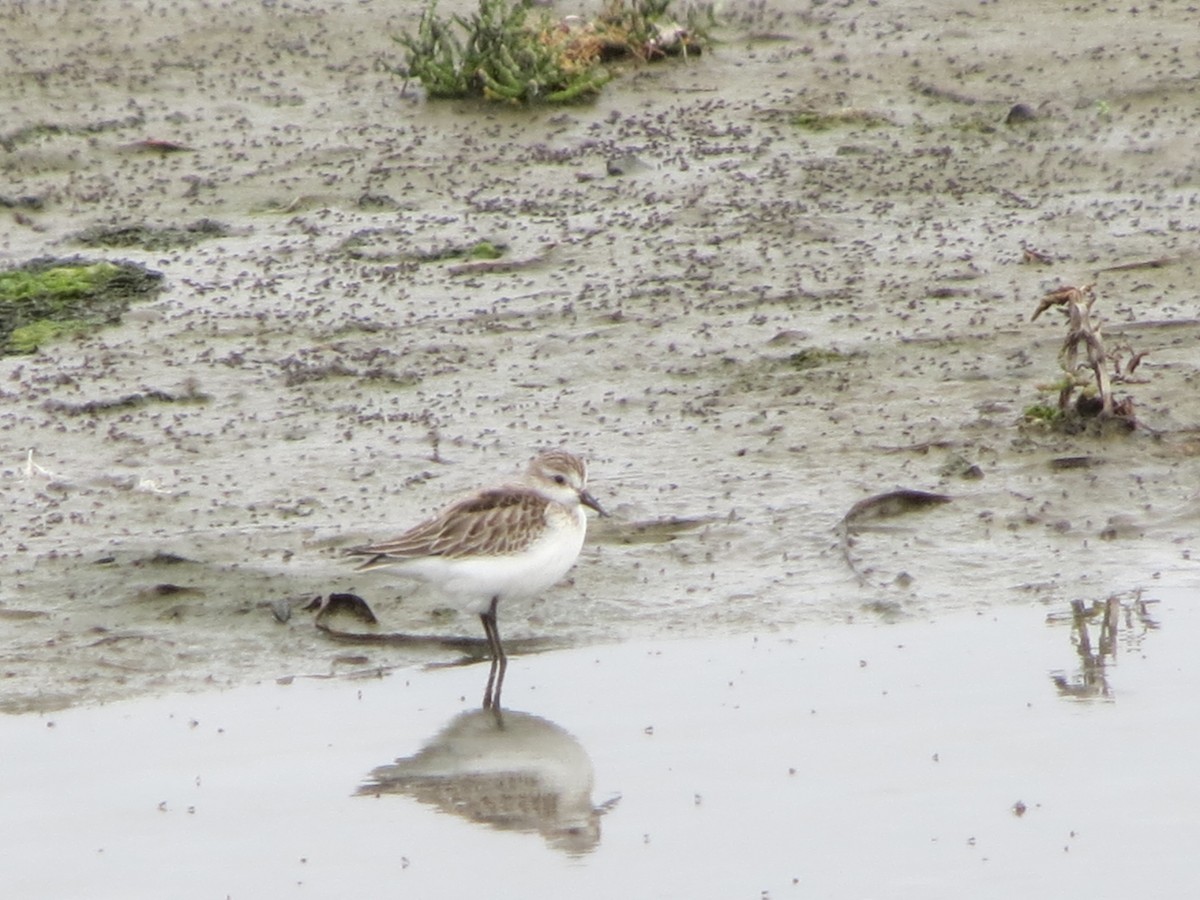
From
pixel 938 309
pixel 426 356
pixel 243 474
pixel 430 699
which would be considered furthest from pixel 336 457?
pixel 938 309

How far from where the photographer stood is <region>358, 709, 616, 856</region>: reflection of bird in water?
6445 mm

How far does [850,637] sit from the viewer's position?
25.6 ft

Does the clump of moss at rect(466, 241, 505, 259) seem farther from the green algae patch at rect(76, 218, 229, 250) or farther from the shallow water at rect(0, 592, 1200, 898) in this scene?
the shallow water at rect(0, 592, 1200, 898)

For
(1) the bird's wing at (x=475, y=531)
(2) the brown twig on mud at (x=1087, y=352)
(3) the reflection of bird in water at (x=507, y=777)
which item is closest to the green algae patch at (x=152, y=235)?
(1) the bird's wing at (x=475, y=531)

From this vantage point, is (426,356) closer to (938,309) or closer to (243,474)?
(243,474)

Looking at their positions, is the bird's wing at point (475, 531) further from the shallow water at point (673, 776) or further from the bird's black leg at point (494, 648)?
the shallow water at point (673, 776)

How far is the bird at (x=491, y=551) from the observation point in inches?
297

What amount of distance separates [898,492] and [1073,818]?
2682 mm

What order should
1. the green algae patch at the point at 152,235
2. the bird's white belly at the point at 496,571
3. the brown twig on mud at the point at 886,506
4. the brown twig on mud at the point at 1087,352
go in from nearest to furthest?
1. the bird's white belly at the point at 496,571
2. the brown twig on mud at the point at 886,506
3. the brown twig on mud at the point at 1087,352
4. the green algae patch at the point at 152,235

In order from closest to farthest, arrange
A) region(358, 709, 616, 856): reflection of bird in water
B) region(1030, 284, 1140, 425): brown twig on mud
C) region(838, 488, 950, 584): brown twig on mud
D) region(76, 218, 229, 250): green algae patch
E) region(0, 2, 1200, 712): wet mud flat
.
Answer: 1. region(358, 709, 616, 856): reflection of bird in water
2. region(0, 2, 1200, 712): wet mud flat
3. region(838, 488, 950, 584): brown twig on mud
4. region(1030, 284, 1140, 425): brown twig on mud
5. region(76, 218, 229, 250): green algae patch

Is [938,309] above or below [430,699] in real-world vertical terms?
above

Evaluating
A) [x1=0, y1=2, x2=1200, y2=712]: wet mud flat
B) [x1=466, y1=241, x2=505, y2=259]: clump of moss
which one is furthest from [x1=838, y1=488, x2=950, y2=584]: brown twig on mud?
[x1=466, y1=241, x2=505, y2=259]: clump of moss

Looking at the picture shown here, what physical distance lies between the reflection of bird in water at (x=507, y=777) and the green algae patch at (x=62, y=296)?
15.1ft

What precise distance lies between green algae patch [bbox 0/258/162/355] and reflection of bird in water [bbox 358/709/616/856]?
15.1ft
